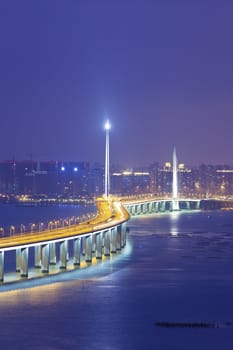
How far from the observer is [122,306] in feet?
149

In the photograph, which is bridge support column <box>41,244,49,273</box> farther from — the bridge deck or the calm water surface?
the calm water surface

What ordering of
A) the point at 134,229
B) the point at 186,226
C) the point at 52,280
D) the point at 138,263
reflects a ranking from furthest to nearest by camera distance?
the point at 186,226
the point at 134,229
the point at 138,263
the point at 52,280

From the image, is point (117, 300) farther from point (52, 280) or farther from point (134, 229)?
point (134, 229)

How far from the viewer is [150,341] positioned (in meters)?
37.9

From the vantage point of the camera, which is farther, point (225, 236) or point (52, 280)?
point (225, 236)

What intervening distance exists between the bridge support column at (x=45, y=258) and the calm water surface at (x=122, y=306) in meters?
1.10

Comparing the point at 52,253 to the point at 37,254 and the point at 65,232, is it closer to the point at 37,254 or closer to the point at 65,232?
the point at 65,232

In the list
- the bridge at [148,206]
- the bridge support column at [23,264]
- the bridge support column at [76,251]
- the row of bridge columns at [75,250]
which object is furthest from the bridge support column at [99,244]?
the bridge at [148,206]

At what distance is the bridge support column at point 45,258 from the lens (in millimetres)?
55312

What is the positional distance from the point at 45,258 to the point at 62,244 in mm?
3315

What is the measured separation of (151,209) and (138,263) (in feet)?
313

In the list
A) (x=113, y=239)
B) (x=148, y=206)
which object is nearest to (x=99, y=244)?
(x=113, y=239)

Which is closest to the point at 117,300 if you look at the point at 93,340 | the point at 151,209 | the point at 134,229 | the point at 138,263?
the point at 93,340

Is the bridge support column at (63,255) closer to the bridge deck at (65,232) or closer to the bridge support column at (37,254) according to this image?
the bridge deck at (65,232)
